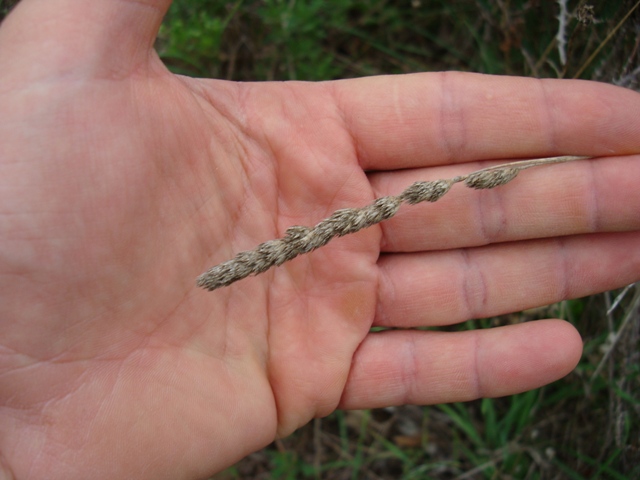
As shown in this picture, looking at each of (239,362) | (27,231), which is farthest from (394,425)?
(27,231)

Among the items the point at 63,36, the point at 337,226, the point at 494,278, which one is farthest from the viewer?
the point at 494,278

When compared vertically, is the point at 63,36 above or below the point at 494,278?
above

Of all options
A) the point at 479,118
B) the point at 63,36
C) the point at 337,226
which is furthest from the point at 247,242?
the point at 479,118

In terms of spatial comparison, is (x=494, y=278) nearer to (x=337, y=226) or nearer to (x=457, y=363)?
(x=457, y=363)

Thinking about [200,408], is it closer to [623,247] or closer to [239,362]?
[239,362]

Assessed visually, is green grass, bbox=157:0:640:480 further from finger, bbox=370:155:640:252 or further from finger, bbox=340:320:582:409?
finger, bbox=370:155:640:252

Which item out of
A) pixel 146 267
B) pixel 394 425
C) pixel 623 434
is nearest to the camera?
pixel 146 267
